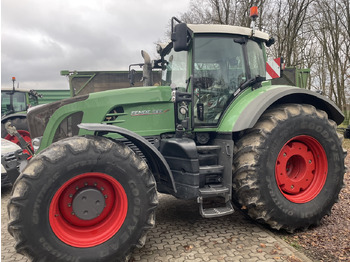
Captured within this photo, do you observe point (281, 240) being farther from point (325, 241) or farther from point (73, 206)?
point (73, 206)

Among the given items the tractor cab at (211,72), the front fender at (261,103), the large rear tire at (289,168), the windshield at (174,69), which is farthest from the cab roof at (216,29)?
the large rear tire at (289,168)

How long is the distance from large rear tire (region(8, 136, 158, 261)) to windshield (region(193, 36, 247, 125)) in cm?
124

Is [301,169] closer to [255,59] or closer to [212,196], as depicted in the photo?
[212,196]

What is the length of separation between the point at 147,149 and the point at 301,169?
1975mm

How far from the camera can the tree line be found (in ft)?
45.9

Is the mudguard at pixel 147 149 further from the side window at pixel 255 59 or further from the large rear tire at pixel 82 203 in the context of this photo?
the side window at pixel 255 59

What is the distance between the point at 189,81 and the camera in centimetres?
341

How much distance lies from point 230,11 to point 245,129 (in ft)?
46.2

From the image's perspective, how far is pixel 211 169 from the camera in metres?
3.26

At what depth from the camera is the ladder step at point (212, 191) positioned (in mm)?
3111

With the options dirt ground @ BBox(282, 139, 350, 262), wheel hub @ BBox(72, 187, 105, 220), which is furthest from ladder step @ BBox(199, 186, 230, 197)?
wheel hub @ BBox(72, 187, 105, 220)

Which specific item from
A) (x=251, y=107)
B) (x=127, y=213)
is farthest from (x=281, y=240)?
(x=127, y=213)

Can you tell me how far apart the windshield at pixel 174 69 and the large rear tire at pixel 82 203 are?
135cm

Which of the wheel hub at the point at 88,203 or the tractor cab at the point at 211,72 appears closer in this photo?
the wheel hub at the point at 88,203
